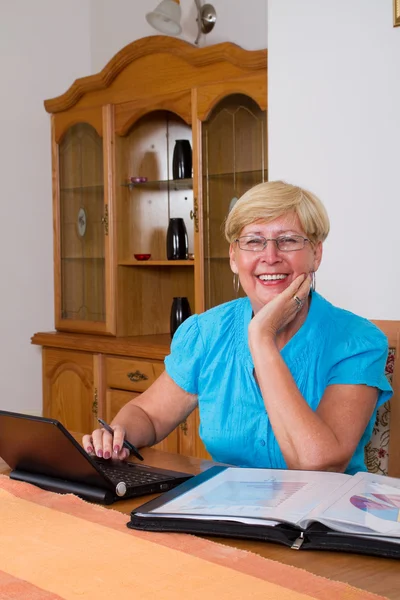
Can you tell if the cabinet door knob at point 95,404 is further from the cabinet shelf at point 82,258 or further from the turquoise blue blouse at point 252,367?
the turquoise blue blouse at point 252,367

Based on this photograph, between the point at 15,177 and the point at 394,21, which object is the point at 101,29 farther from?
the point at 394,21

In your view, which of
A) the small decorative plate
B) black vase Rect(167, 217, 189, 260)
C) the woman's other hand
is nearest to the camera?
the woman's other hand

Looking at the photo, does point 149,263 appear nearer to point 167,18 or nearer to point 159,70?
point 159,70

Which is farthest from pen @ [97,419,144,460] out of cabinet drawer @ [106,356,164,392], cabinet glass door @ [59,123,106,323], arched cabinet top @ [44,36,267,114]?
cabinet glass door @ [59,123,106,323]

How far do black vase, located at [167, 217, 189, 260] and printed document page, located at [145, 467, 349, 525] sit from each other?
87.9 inches

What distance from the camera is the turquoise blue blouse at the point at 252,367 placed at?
5.31 feet

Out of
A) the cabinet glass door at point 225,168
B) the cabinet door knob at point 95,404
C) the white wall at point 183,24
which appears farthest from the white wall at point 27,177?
the cabinet glass door at point 225,168

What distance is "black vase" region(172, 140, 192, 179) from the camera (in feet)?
11.3

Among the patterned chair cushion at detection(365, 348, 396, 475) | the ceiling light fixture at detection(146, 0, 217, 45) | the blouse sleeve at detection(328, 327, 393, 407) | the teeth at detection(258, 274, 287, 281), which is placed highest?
the ceiling light fixture at detection(146, 0, 217, 45)

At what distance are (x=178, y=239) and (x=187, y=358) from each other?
1730 millimetres

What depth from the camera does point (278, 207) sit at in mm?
1659

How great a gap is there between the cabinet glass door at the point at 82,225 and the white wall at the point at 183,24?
2.10 ft

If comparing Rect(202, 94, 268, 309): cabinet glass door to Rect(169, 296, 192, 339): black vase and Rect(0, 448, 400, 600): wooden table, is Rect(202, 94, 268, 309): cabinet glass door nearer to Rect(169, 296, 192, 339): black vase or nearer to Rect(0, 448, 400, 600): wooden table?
Rect(169, 296, 192, 339): black vase

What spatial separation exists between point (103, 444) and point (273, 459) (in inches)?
14.4
